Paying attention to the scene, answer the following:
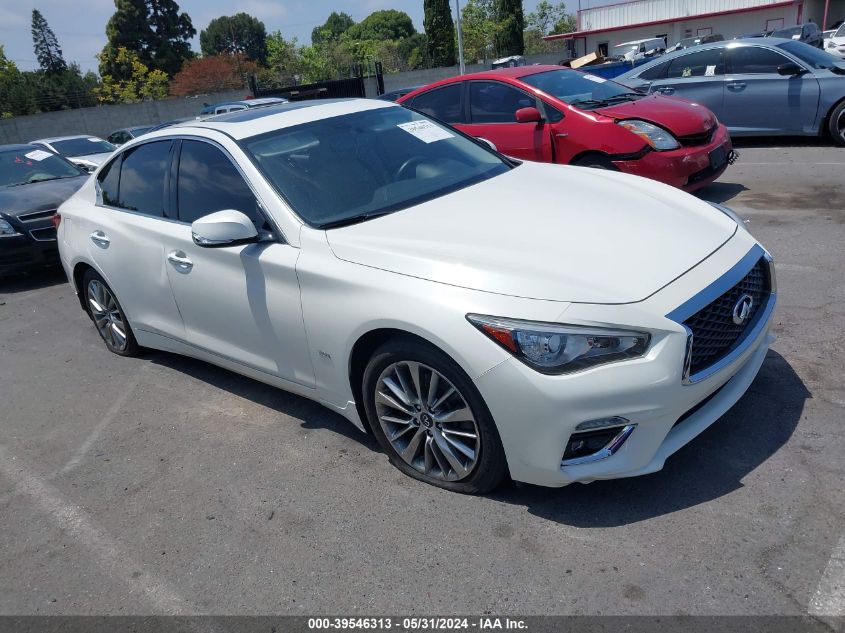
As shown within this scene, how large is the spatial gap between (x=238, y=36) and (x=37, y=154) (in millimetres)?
103699

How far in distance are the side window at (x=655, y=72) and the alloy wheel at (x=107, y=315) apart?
8.84 meters

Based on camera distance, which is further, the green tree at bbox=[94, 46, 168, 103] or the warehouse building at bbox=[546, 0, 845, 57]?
the green tree at bbox=[94, 46, 168, 103]

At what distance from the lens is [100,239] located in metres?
4.94

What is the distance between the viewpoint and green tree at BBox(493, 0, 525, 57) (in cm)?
5294

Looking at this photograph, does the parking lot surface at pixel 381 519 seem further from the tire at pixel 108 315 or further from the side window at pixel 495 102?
the side window at pixel 495 102

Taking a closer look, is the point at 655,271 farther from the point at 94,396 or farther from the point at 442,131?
the point at 94,396

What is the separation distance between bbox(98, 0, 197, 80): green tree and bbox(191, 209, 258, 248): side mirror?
68.3 metres

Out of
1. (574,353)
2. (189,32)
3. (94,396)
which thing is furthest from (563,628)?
(189,32)

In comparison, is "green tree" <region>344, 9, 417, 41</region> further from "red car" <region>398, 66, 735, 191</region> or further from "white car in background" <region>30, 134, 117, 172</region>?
"red car" <region>398, 66, 735, 191</region>

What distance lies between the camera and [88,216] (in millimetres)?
5121

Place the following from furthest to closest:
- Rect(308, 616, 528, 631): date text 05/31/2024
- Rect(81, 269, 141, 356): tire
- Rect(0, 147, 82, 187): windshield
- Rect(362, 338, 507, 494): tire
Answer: Rect(0, 147, 82, 187): windshield, Rect(81, 269, 141, 356): tire, Rect(362, 338, 507, 494): tire, Rect(308, 616, 528, 631): date text 05/31/2024

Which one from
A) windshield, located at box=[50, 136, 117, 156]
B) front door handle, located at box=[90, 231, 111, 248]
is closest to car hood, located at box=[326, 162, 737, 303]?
front door handle, located at box=[90, 231, 111, 248]

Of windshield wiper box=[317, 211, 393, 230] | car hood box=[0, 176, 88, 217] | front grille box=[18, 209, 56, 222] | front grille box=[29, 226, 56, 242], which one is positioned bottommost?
front grille box=[29, 226, 56, 242]

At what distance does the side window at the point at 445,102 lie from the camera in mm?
8211
